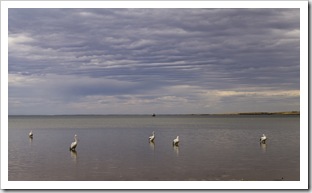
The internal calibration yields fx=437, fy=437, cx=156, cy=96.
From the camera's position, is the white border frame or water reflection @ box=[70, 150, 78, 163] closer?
the white border frame

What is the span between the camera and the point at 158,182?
777cm

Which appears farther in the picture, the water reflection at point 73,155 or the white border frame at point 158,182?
the water reflection at point 73,155

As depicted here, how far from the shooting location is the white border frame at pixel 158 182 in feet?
25.5

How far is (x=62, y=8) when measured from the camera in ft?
26.9

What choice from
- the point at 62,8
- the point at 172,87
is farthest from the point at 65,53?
the point at 172,87

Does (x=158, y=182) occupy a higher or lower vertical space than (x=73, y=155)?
higher

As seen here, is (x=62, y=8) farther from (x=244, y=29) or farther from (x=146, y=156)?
(x=146, y=156)

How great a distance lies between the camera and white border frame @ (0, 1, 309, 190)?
776cm

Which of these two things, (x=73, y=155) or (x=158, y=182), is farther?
(x=73, y=155)

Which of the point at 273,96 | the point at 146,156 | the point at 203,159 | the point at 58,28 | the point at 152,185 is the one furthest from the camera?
the point at 146,156

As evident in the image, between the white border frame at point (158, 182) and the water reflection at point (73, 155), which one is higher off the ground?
A: the white border frame at point (158, 182)

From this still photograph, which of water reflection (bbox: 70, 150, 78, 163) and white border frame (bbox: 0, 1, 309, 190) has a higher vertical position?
white border frame (bbox: 0, 1, 309, 190)

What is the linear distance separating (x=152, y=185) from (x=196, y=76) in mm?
2938

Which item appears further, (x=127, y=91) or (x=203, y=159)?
(x=203, y=159)
